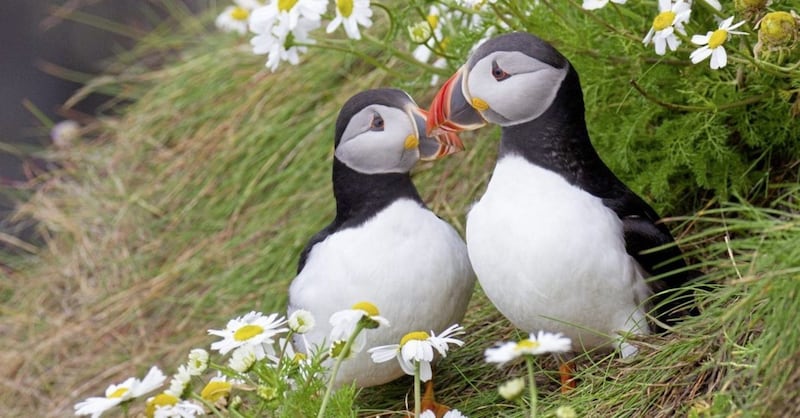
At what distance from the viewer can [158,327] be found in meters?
4.65

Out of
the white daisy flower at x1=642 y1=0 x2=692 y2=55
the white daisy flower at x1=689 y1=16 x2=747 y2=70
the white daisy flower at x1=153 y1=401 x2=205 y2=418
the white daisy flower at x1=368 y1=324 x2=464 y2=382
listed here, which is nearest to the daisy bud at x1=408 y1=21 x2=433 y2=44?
the white daisy flower at x1=642 y1=0 x2=692 y2=55

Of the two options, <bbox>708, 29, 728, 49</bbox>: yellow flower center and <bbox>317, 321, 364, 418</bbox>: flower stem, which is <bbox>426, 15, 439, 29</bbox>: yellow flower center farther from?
<bbox>317, 321, 364, 418</bbox>: flower stem

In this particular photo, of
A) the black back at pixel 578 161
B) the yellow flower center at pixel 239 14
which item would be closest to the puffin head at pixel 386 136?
the black back at pixel 578 161

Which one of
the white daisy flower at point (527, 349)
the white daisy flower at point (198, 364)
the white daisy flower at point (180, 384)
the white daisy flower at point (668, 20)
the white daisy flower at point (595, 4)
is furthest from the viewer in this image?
the white daisy flower at point (595, 4)

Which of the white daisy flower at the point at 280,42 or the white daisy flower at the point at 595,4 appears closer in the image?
the white daisy flower at the point at 595,4

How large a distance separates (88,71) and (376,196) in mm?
4960

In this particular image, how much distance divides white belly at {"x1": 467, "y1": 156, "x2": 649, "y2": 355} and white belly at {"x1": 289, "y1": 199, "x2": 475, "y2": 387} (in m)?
0.15

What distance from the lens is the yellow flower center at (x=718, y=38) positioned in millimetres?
2609

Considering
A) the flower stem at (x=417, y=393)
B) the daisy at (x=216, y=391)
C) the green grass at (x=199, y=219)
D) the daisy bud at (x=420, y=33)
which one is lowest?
the green grass at (x=199, y=219)

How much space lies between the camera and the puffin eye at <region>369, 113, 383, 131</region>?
2.95m

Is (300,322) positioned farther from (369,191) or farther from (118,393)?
(369,191)

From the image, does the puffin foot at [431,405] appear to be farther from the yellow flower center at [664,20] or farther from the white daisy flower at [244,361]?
the yellow flower center at [664,20]

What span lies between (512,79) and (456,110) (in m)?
0.17

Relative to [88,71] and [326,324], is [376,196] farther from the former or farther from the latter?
[88,71]
